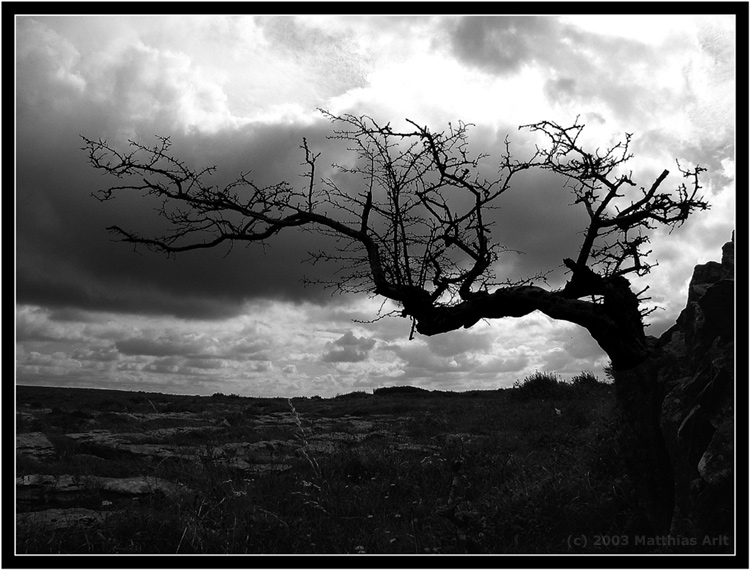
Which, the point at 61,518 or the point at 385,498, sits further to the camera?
the point at 385,498

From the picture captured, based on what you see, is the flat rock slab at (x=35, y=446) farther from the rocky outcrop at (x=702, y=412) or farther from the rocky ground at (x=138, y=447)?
the rocky outcrop at (x=702, y=412)

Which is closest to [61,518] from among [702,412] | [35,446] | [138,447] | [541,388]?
[138,447]

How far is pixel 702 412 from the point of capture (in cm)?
678

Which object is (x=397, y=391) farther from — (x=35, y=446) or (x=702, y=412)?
(x=702, y=412)

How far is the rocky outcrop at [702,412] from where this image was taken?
6.15 metres

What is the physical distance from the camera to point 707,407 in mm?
6777

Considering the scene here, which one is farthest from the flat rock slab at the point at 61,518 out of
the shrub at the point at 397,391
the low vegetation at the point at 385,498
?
the shrub at the point at 397,391

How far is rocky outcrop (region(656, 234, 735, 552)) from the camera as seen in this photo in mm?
6148

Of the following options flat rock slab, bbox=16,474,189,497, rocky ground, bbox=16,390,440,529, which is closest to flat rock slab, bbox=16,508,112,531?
rocky ground, bbox=16,390,440,529

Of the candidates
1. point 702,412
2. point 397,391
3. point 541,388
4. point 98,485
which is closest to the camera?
point 702,412

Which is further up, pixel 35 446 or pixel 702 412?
pixel 702 412

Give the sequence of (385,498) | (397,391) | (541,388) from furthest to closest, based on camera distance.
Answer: (397,391), (541,388), (385,498)

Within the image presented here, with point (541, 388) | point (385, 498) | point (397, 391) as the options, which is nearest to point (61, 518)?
point (385, 498)

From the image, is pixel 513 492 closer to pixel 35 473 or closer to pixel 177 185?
pixel 177 185
